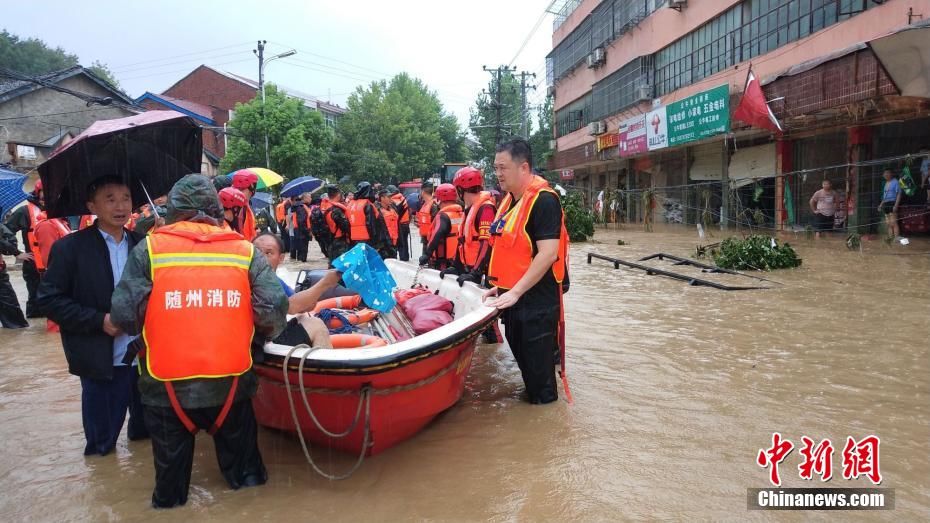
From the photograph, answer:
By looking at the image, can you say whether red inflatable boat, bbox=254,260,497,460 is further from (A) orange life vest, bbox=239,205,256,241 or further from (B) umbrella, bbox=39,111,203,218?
(A) orange life vest, bbox=239,205,256,241

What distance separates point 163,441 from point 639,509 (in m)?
2.16

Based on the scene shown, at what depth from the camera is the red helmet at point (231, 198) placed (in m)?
5.84

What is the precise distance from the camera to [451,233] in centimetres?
682

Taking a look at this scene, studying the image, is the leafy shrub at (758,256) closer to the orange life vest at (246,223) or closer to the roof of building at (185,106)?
the orange life vest at (246,223)

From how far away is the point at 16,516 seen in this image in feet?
10.1

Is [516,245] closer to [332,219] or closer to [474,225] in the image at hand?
[474,225]

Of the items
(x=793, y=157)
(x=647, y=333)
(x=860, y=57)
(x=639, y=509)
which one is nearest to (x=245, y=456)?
(x=639, y=509)

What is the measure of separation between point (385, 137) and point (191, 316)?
41.3m

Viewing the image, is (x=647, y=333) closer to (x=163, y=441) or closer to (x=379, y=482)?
(x=379, y=482)

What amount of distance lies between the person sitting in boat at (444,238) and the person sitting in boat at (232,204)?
1.83 m

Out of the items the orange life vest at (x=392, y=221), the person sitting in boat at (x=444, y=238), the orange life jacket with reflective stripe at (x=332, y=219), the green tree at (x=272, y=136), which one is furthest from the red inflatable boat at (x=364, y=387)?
the green tree at (x=272, y=136)

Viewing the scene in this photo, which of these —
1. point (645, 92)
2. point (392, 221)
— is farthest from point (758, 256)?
point (645, 92)

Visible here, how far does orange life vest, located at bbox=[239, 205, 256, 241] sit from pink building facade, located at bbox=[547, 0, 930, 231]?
909 cm

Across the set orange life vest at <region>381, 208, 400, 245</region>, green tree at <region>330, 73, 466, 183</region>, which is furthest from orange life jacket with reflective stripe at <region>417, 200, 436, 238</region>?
green tree at <region>330, 73, 466, 183</region>
